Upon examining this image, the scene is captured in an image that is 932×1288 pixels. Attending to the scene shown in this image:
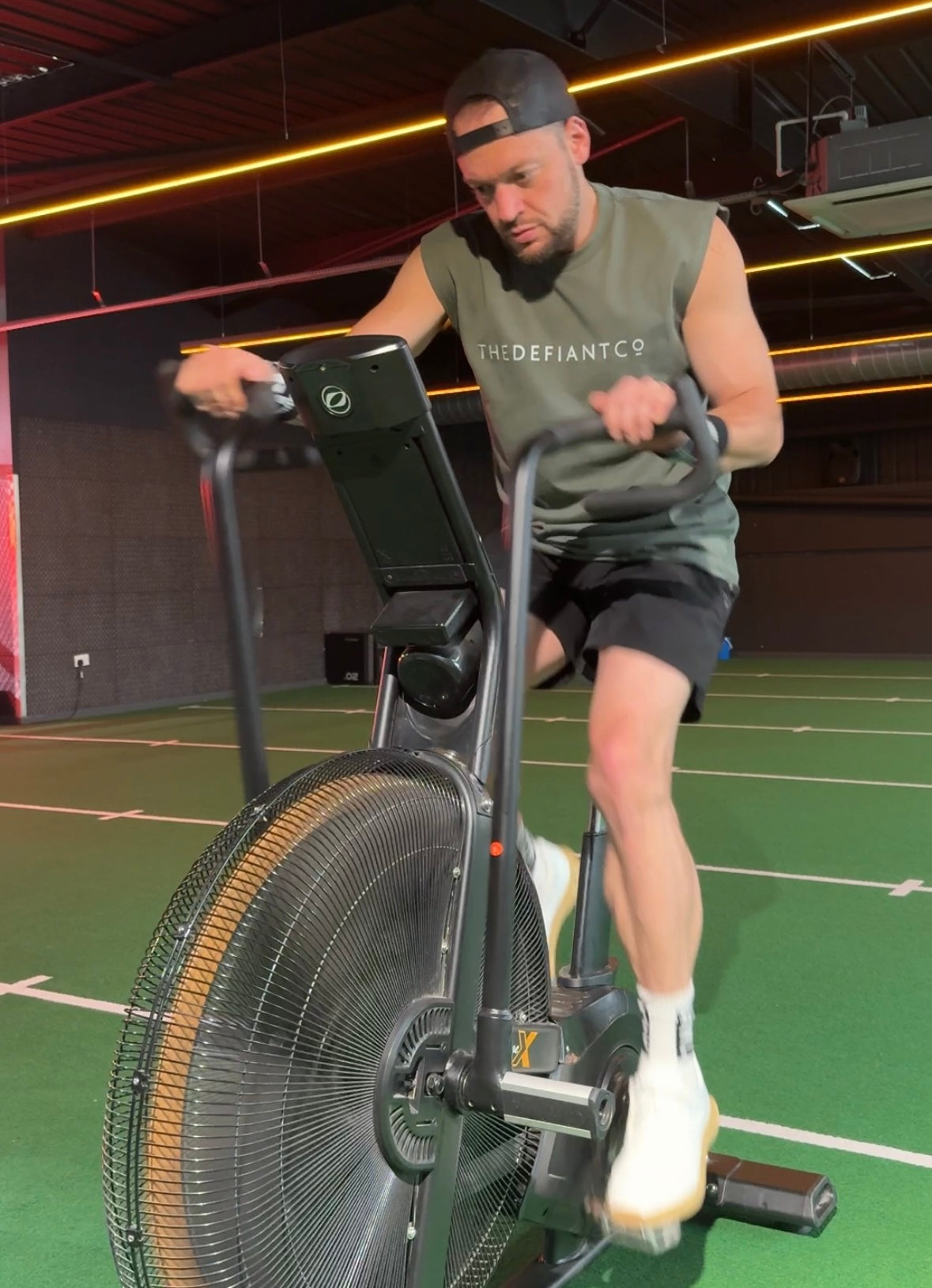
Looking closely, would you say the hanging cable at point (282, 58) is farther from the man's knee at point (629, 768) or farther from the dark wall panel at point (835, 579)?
the dark wall panel at point (835, 579)

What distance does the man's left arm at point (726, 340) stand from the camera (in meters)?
1.74

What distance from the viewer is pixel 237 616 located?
5.08 feet

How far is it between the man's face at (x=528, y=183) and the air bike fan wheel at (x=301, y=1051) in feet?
2.46

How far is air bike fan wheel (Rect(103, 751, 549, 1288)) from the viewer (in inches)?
50.8

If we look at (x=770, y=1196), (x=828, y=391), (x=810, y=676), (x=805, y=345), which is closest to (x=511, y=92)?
(x=770, y=1196)

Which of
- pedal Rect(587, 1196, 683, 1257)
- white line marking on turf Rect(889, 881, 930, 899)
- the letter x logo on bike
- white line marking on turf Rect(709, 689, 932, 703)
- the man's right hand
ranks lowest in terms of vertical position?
white line marking on turf Rect(709, 689, 932, 703)

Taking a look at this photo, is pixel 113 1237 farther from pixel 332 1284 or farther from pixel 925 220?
pixel 925 220

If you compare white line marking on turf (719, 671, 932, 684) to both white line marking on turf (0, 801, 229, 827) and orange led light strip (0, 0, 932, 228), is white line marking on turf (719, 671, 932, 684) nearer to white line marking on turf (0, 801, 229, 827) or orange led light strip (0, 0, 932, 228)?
orange led light strip (0, 0, 932, 228)

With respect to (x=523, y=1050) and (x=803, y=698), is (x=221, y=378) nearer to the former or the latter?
(x=523, y=1050)

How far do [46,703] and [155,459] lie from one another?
96.2 inches

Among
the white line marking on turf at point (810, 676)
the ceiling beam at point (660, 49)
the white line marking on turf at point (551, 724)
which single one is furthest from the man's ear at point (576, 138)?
the white line marking on turf at point (810, 676)

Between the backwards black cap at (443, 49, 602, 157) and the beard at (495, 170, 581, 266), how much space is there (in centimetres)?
11

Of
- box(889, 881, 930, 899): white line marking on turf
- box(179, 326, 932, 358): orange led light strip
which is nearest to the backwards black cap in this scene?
box(889, 881, 930, 899): white line marking on turf

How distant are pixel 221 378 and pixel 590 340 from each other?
55cm
